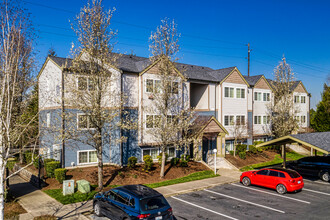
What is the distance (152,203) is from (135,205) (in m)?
0.72

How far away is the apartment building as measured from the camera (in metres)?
22.2

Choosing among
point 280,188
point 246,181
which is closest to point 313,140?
point 280,188

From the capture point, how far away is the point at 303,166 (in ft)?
77.6

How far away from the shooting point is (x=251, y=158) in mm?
30594

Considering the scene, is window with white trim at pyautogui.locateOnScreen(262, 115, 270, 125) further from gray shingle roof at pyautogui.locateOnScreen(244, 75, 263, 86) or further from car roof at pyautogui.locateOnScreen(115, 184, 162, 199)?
car roof at pyautogui.locateOnScreen(115, 184, 162, 199)

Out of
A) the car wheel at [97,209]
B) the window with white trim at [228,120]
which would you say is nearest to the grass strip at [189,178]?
the car wheel at [97,209]

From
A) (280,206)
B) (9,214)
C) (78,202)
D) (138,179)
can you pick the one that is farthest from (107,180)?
(280,206)

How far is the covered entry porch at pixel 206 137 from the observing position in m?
26.4

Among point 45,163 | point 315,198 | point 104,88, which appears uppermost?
point 104,88

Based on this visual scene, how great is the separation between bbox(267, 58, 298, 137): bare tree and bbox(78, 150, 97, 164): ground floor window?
79.4 feet

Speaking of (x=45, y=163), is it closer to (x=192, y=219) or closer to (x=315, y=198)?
(x=192, y=219)

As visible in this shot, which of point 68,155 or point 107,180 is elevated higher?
point 68,155

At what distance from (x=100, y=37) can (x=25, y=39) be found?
753 centimetres

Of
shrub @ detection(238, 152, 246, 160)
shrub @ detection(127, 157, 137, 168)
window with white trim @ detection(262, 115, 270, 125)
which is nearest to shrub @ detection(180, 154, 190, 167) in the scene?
shrub @ detection(127, 157, 137, 168)
